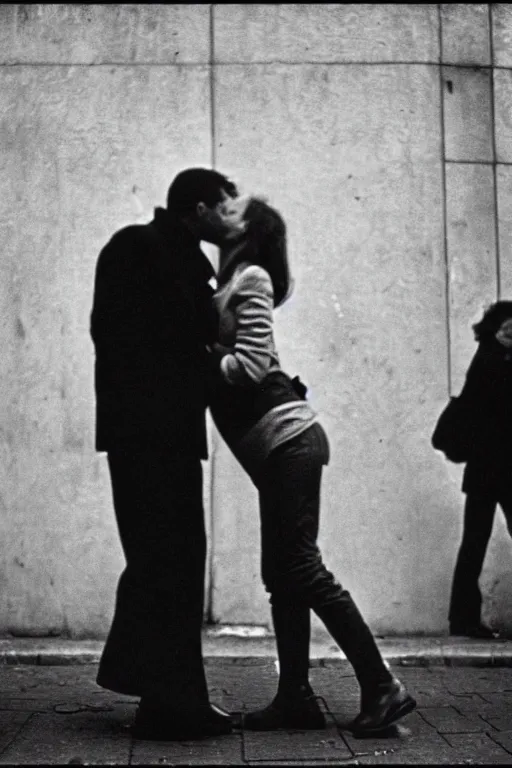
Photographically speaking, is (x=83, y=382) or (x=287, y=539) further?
(x=83, y=382)

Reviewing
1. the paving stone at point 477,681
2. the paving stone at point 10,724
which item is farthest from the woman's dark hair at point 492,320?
the paving stone at point 10,724

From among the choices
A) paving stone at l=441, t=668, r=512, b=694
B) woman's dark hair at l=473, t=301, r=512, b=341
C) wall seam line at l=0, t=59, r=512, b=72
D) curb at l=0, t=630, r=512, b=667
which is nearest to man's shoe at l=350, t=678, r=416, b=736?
paving stone at l=441, t=668, r=512, b=694

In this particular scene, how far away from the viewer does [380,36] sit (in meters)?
6.30

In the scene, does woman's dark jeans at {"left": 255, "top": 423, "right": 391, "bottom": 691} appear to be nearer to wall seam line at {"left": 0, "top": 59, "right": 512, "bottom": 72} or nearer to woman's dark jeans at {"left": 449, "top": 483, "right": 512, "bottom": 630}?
woman's dark jeans at {"left": 449, "top": 483, "right": 512, "bottom": 630}

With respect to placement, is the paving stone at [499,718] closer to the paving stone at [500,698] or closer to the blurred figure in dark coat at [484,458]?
the paving stone at [500,698]

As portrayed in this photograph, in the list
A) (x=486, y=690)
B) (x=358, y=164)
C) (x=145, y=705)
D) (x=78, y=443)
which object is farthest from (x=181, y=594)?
(x=358, y=164)

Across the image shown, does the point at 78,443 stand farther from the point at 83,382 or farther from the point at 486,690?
the point at 486,690

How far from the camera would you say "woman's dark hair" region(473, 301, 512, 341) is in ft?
20.4

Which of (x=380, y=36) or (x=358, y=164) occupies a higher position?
(x=380, y=36)

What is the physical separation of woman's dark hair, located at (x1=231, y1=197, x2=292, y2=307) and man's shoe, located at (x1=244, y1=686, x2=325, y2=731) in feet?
5.06

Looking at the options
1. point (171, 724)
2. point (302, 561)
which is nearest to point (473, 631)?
point (302, 561)

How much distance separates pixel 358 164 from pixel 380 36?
75 cm

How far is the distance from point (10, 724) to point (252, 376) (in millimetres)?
1578

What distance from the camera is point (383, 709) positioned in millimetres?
3932
